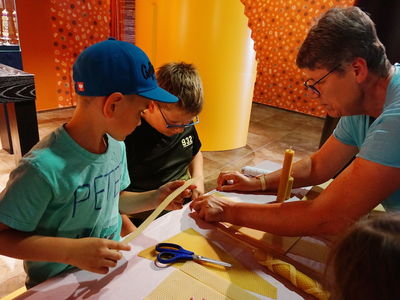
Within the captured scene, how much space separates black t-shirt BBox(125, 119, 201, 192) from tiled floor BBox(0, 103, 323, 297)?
987 mm

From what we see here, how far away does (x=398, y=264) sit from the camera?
1.31 ft

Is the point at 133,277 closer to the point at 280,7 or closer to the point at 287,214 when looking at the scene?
the point at 287,214

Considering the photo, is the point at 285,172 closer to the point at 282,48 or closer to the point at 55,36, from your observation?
the point at 55,36

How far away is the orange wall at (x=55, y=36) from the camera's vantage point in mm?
4250

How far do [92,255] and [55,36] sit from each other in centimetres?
466

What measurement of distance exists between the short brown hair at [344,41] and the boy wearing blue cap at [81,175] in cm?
58

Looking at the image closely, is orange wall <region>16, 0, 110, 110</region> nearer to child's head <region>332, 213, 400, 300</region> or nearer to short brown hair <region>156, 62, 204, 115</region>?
short brown hair <region>156, 62, 204, 115</region>

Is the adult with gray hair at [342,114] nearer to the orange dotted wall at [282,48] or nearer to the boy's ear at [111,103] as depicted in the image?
the boy's ear at [111,103]

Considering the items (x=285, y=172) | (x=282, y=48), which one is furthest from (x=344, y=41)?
(x=282, y=48)

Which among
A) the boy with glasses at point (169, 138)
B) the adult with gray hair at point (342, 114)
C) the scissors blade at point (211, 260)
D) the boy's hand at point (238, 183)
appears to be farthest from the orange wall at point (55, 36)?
the scissors blade at point (211, 260)

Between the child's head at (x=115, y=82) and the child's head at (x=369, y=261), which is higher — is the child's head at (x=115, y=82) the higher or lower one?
the higher one

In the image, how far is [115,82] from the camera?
0.78m

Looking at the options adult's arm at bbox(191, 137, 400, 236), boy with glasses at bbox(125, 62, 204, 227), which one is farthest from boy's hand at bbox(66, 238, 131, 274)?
boy with glasses at bbox(125, 62, 204, 227)

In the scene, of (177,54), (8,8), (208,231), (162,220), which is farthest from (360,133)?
(8,8)
